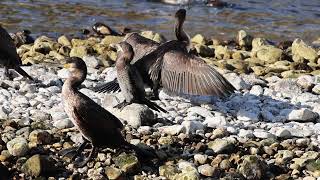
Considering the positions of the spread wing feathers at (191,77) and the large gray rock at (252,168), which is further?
the spread wing feathers at (191,77)

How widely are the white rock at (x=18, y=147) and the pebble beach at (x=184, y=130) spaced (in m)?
0.01

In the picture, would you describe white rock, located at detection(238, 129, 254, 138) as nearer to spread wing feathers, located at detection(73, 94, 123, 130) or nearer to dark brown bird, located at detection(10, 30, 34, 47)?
spread wing feathers, located at detection(73, 94, 123, 130)

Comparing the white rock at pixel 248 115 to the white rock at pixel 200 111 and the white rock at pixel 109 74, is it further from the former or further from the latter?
the white rock at pixel 109 74

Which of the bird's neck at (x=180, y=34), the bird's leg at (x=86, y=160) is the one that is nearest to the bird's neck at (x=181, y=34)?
the bird's neck at (x=180, y=34)

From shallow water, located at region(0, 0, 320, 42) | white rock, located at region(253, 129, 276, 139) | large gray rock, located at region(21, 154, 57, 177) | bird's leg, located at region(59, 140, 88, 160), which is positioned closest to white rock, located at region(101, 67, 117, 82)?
white rock, located at region(253, 129, 276, 139)

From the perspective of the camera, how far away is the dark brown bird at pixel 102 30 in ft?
47.7

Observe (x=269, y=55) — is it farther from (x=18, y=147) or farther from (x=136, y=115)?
(x=18, y=147)

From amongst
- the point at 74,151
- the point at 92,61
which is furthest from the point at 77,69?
the point at 92,61

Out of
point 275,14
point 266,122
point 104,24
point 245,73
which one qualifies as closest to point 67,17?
point 104,24

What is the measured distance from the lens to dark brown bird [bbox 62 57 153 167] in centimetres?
634

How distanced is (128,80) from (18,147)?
1834 millimetres

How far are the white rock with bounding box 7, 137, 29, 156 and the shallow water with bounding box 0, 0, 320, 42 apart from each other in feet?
25.5

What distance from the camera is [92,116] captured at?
6.35m

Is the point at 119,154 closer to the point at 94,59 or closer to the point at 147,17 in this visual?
the point at 94,59
